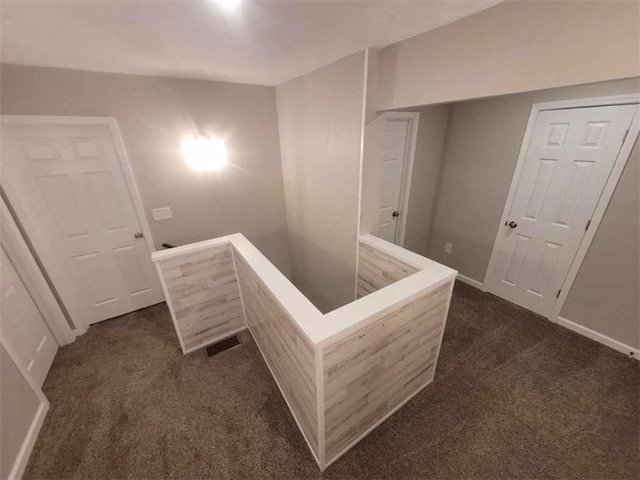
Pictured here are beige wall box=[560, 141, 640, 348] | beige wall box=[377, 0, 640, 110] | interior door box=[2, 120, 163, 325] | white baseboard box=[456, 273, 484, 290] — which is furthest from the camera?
white baseboard box=[456, 273, 484, 290]

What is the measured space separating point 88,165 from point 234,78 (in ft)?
5.26

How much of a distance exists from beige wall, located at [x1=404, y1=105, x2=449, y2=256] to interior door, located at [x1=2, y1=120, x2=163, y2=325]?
3178mm

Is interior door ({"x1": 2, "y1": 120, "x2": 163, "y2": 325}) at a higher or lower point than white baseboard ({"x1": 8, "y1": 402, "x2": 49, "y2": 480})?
higher

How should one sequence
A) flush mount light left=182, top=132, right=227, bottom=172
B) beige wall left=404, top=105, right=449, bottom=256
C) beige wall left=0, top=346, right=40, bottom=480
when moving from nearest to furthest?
beige wall left=0, top=346, right=40, bottom=480, flush mount light left=182, top=132, right=227, bottom=172, beige wall left=404, top=105, right=449, bottom=256

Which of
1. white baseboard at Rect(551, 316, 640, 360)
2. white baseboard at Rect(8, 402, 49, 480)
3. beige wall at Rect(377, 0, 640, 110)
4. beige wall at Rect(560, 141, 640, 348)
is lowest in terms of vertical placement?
white baseboard at Rect(8, 402, 49, 480)

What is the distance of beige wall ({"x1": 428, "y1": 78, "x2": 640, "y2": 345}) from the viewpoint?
76.7 inches

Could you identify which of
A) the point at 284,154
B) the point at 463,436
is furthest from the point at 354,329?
the point at 284,154

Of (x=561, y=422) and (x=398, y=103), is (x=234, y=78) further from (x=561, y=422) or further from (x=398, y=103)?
(x=561, y=422)

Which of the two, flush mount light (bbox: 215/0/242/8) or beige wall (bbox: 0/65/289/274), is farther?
beige wall (bbox: 0/65/289/274)

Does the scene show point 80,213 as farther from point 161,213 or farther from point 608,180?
point 608,180

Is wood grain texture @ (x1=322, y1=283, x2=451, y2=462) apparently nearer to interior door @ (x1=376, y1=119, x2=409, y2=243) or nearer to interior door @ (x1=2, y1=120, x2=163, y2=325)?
interior door @ (x1=376, y1=119, x2=409, y2=243)

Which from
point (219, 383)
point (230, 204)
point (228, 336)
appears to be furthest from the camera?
point (230, 204)

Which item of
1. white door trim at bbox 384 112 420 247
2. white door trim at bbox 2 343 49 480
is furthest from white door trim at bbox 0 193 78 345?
white door trim at bbox 384 112 420 247

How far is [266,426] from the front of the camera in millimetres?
1624
